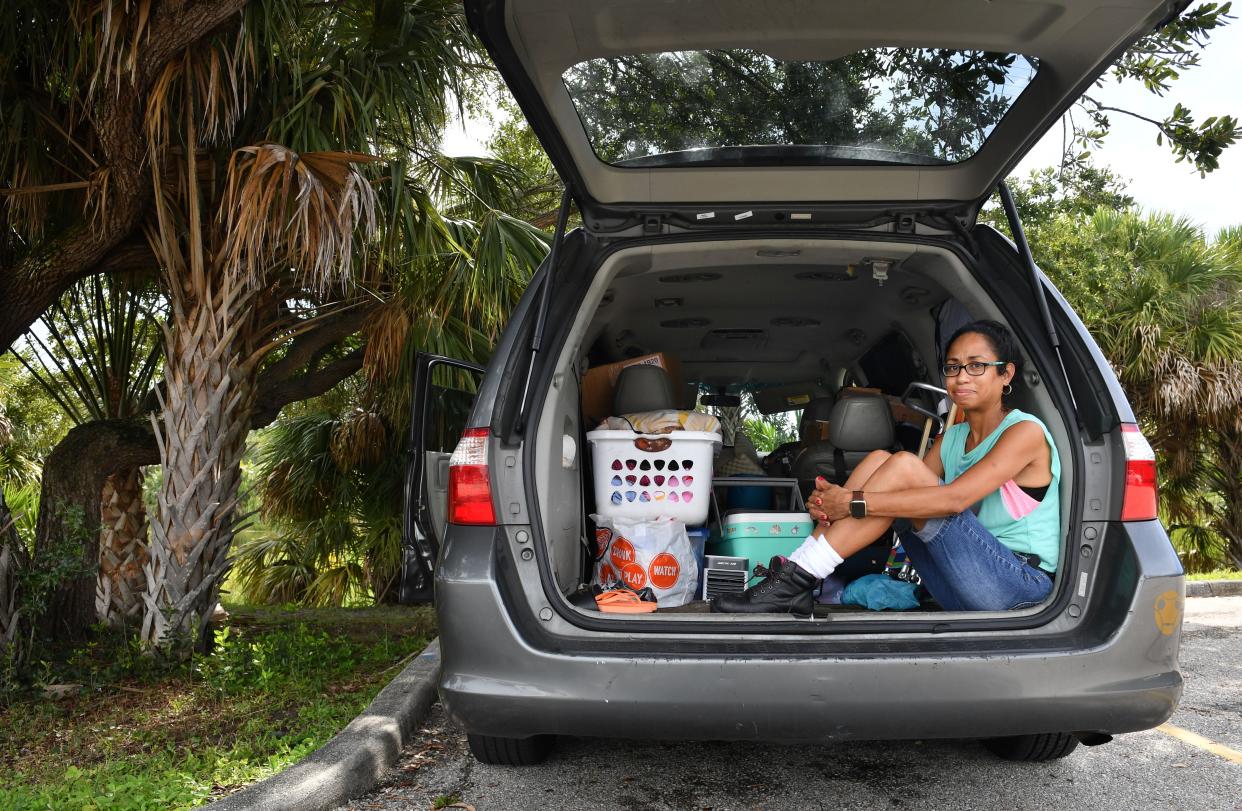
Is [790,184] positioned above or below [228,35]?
below

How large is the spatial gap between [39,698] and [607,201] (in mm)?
3789

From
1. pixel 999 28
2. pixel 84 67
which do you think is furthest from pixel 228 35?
pixel 999 28

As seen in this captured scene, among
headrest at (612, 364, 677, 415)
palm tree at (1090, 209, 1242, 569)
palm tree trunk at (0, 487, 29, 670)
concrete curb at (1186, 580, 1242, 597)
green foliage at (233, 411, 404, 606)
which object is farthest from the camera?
palm tree at (1090, 209, 1242, 569)

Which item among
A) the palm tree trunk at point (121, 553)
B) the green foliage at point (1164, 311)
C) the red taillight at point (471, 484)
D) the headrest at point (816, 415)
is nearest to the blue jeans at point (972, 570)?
the red taillight at point (471, 484)

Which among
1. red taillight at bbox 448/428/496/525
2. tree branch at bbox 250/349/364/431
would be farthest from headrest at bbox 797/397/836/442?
tree branch at bbox 250/349/364/431

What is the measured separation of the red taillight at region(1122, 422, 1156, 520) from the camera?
2469mm

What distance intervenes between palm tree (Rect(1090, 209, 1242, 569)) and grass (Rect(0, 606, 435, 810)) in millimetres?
8424

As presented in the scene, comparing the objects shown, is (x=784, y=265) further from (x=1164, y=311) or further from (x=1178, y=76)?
(x=1164, y=311)

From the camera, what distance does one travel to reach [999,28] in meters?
2.59

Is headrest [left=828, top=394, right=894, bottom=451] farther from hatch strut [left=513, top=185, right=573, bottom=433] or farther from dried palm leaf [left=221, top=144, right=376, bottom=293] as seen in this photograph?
dried palm leaf [left=221, top=144, right=376, bottom=293]

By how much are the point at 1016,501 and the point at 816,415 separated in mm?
2443

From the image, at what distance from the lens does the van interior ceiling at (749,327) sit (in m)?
2.99

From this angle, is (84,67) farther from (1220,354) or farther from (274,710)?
(1220,354)

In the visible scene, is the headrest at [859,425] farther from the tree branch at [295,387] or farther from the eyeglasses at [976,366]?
the tree branch at [295,387]
